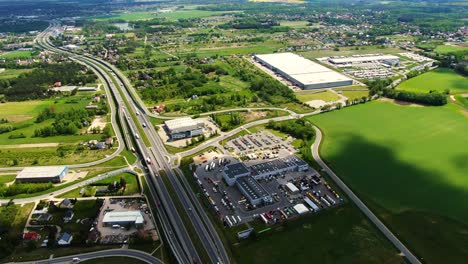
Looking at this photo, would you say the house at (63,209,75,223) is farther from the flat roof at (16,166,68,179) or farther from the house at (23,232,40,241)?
the flat roof at (16,166,68,179)

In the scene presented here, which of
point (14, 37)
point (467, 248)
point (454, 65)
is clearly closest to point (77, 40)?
point (14, 37)

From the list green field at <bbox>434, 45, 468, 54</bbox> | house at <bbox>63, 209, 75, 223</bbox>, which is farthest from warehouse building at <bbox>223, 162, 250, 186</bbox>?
green field at <bbox>434, 45, 468, 54</bbox>

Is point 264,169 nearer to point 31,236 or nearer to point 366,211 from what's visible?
point 366,211

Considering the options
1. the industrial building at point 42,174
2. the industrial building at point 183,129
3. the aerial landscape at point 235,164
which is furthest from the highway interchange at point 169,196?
the industrial building at point 42,174

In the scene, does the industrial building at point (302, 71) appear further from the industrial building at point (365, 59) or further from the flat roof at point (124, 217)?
the flat roof at point (124, 217)

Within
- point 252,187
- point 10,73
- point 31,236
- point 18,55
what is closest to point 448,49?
point 252,187
